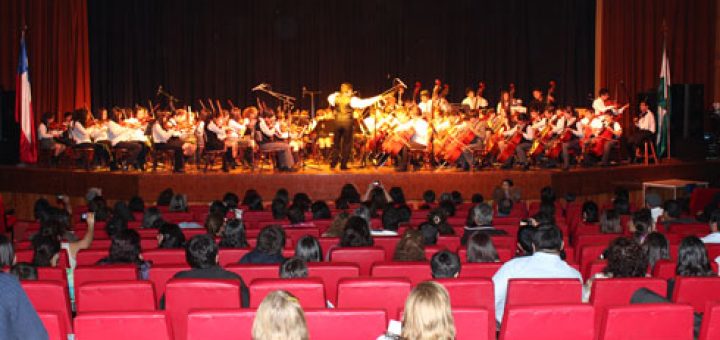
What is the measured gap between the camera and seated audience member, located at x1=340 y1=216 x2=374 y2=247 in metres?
7.01

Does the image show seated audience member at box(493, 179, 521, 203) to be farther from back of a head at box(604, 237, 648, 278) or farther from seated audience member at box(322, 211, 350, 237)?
back of a head at box(604, 237, 648, 278)

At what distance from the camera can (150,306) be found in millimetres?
5008

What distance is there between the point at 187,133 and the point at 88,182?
2.00 m

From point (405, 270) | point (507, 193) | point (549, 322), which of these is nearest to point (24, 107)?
point (507, 193)

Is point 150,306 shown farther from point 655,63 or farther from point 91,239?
point 655,63

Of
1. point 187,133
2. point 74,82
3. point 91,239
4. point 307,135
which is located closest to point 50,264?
point 91,239

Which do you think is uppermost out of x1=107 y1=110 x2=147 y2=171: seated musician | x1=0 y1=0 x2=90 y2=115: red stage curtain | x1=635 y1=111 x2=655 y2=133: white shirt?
x1=0 y1=0 x2=90 y2=115: red stage curtain

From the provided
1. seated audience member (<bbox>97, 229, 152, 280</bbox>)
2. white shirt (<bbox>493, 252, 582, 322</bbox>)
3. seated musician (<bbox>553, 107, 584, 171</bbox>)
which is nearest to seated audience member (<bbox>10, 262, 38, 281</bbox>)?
seated audience member (<bbox>97, 229, 152, 280</bbox>)

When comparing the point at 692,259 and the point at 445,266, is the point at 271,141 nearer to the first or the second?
the point at 445,266

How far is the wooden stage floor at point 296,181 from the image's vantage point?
1522 cm

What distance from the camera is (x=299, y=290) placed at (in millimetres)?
4871

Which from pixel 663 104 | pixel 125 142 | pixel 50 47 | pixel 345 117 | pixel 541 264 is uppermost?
pixel 50 47

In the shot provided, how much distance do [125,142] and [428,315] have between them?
510 inches

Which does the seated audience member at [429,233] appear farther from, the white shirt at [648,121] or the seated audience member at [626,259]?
the white shirt at [648,121]
